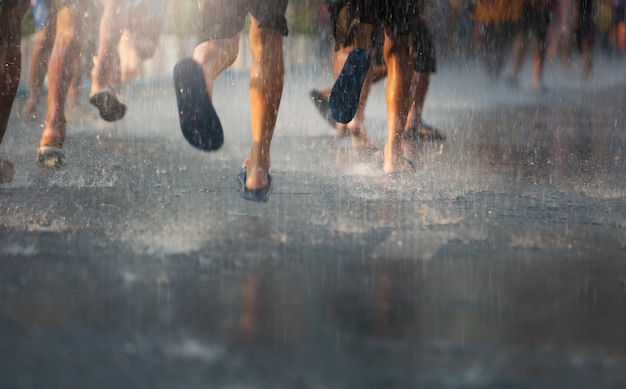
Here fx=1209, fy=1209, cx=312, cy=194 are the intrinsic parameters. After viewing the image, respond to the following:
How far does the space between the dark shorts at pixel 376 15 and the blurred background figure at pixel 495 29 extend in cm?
704

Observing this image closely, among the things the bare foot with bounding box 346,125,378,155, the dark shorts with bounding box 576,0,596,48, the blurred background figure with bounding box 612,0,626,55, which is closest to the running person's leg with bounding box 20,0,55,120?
the bare foot with bounding box 346,125,378,155

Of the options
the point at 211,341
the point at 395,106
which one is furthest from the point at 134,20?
the point at 211,341

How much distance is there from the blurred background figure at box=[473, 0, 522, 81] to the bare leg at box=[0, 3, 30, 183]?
29.0ft

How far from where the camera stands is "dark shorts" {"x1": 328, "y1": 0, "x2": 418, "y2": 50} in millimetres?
6250

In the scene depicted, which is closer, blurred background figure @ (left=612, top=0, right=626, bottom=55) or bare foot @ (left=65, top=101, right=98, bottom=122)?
bare foot @ (left=65, top=101, right=98, bottom=122)

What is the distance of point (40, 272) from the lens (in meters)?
4.06

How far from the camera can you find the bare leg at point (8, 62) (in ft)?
18.3

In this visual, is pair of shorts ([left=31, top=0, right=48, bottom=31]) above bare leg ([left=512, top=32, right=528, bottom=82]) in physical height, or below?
below

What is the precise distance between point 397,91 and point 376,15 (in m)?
0.44

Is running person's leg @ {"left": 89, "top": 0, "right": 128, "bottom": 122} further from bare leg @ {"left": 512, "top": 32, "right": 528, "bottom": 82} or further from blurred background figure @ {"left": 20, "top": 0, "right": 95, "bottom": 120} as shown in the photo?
bare leg @ {"left": 512, "top": 32, "right": 528, "bottom": 82}

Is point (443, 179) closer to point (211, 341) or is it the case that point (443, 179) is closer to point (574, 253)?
point (574, 253)

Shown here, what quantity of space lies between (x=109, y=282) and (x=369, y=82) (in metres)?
3.80

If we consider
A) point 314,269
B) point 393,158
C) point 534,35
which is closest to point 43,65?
point 393,158

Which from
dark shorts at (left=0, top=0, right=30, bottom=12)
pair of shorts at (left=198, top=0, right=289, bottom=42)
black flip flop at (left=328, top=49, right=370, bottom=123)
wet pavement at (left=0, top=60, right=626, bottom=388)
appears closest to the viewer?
wet pavement at (left=0, top=60, right=626, bottom=388)
